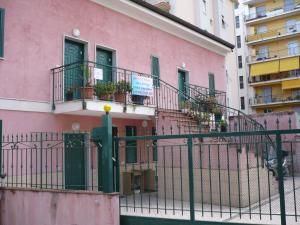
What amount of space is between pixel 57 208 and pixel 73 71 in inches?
243

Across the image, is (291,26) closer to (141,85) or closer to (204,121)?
(204,121)

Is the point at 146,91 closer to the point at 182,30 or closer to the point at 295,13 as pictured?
the point at 182,30

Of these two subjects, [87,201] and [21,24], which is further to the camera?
[21,24]

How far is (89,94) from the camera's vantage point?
38.1 feet

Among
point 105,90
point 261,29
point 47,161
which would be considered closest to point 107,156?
point 47,161

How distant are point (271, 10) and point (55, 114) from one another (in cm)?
4244

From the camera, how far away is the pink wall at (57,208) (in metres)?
7.12

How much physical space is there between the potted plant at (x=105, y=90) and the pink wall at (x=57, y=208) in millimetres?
4522

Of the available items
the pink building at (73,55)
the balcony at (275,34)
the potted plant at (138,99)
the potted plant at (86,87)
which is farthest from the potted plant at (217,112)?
the balcony at (275,34)

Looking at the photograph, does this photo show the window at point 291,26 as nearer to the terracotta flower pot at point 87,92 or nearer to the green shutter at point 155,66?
the green shutter at point 155,66

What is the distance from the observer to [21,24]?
11.3 metres

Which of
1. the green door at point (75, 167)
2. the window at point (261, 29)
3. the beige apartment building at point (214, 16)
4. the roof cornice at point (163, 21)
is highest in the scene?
the window at point (261, 29)

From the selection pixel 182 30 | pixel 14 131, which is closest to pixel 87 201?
pixel 14 131

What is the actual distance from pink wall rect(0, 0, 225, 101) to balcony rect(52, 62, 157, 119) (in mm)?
406
